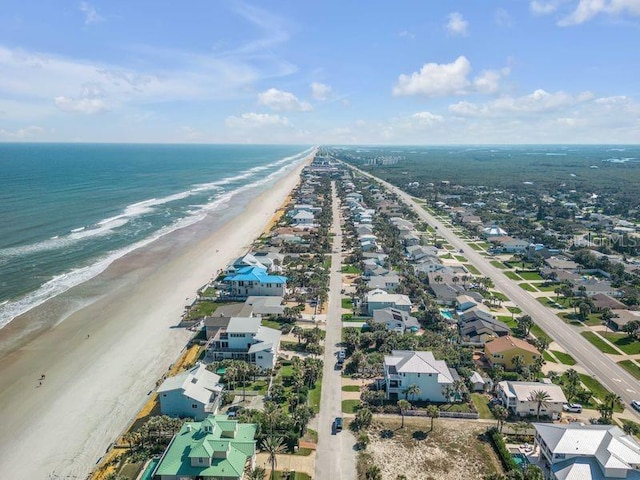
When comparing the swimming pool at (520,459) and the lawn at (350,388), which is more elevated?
the lawn at (350,388)

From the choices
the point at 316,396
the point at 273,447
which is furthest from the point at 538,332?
the point at 273,447

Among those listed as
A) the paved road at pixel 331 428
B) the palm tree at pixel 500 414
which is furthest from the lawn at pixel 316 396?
the palm tree at pixel 500 414

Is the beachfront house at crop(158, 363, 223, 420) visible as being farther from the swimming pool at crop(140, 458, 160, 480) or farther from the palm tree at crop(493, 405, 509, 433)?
the palm tree at crop(493, 405, 509, 433)

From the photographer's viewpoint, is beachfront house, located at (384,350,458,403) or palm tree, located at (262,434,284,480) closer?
palm tree, located at (262,434,284,480)

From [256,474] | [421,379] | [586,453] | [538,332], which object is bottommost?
[538,332]

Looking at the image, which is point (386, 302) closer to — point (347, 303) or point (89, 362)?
point (347, 303)

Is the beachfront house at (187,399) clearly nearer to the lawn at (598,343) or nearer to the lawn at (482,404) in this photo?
the lawn at (482,404)

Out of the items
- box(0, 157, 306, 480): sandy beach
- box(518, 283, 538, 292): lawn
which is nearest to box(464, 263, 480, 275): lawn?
box(518, 283, 538, 292): lawn
